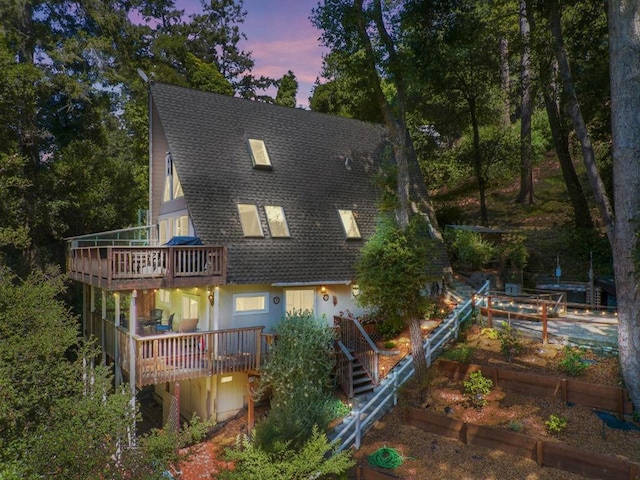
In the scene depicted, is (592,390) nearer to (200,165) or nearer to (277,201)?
(277,201)

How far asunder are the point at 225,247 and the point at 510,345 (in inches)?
351

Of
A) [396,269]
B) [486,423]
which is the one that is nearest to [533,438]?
[486,423]

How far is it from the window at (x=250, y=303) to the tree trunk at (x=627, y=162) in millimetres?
9838

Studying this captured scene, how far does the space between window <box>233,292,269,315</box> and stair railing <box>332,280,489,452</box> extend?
439 cm

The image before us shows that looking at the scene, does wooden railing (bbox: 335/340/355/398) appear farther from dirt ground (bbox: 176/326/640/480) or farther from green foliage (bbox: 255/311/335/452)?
dirt ground (bbox: 176/326/640/480)

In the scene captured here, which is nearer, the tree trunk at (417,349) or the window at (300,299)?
the tree trunk at (417,349)

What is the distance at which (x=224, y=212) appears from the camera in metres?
13.9

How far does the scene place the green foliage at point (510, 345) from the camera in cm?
1222

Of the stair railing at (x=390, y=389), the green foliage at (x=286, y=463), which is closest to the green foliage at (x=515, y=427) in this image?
the stair railing at (x=390, y=389)

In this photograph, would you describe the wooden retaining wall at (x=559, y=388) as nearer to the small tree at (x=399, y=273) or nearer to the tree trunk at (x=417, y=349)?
the tree trunk at (x=417, y=349)

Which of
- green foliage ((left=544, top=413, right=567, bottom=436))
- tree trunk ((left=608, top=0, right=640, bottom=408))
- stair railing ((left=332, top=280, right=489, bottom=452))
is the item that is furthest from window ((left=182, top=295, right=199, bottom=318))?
tree trunk ((left=608, top=0, right=640, bottom=408))

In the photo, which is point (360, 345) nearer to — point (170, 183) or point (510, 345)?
point (510, 345)

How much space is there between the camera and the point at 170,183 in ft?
53.6

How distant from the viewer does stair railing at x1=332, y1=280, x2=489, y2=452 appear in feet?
34.4
